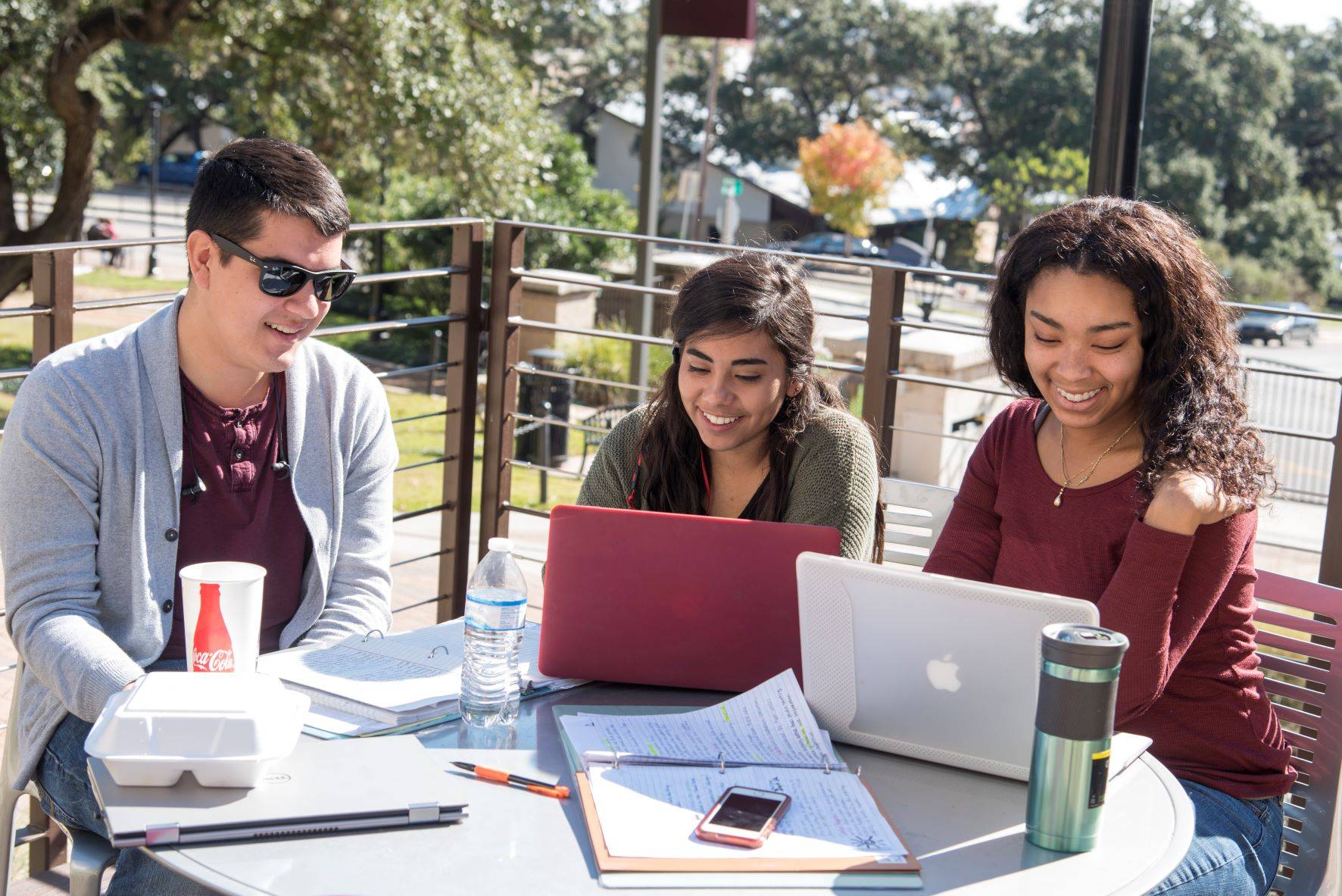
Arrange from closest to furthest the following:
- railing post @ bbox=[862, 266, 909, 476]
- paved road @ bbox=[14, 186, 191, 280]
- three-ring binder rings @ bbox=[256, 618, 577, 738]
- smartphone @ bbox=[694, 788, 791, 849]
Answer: smartphone @ bbox=[694, 788, 791, 849] → three-ring binder rings @ bbox=[256, 618, 577, 738] → railing post @ bbox=[862, 266, 909, 476] → paved road @ bbox=[14, 186, 191, 280]

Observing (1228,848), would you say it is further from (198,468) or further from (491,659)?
(198,468)

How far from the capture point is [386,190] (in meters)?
19.2

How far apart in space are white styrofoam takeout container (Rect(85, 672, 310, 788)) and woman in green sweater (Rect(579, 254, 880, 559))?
1.22m

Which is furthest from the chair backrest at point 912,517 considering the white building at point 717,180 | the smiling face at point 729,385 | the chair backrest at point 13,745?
the white building at point 717,180

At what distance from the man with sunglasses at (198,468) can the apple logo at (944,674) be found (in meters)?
1.23

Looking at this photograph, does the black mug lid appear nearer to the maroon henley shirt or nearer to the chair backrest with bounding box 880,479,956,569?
the chair backrest with bounding box 880,479,956,569

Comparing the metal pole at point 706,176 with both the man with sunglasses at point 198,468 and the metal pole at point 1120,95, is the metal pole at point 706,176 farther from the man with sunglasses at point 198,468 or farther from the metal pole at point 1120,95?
the man with sunglasses at point 198,468

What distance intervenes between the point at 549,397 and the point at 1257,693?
7.76 meters

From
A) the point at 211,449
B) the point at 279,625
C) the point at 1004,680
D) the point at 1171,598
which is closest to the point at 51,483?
the point at 211,449

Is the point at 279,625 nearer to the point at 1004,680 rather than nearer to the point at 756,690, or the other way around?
the point at 756,690

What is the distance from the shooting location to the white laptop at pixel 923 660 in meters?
1.75

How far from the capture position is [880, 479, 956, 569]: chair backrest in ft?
9.98

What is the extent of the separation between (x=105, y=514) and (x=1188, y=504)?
6.06ft

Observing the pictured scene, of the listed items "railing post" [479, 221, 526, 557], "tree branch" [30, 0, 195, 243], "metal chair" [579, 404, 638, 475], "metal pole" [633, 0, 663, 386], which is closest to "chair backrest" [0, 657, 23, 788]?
"railing post" [479, 221, 526, 557]
